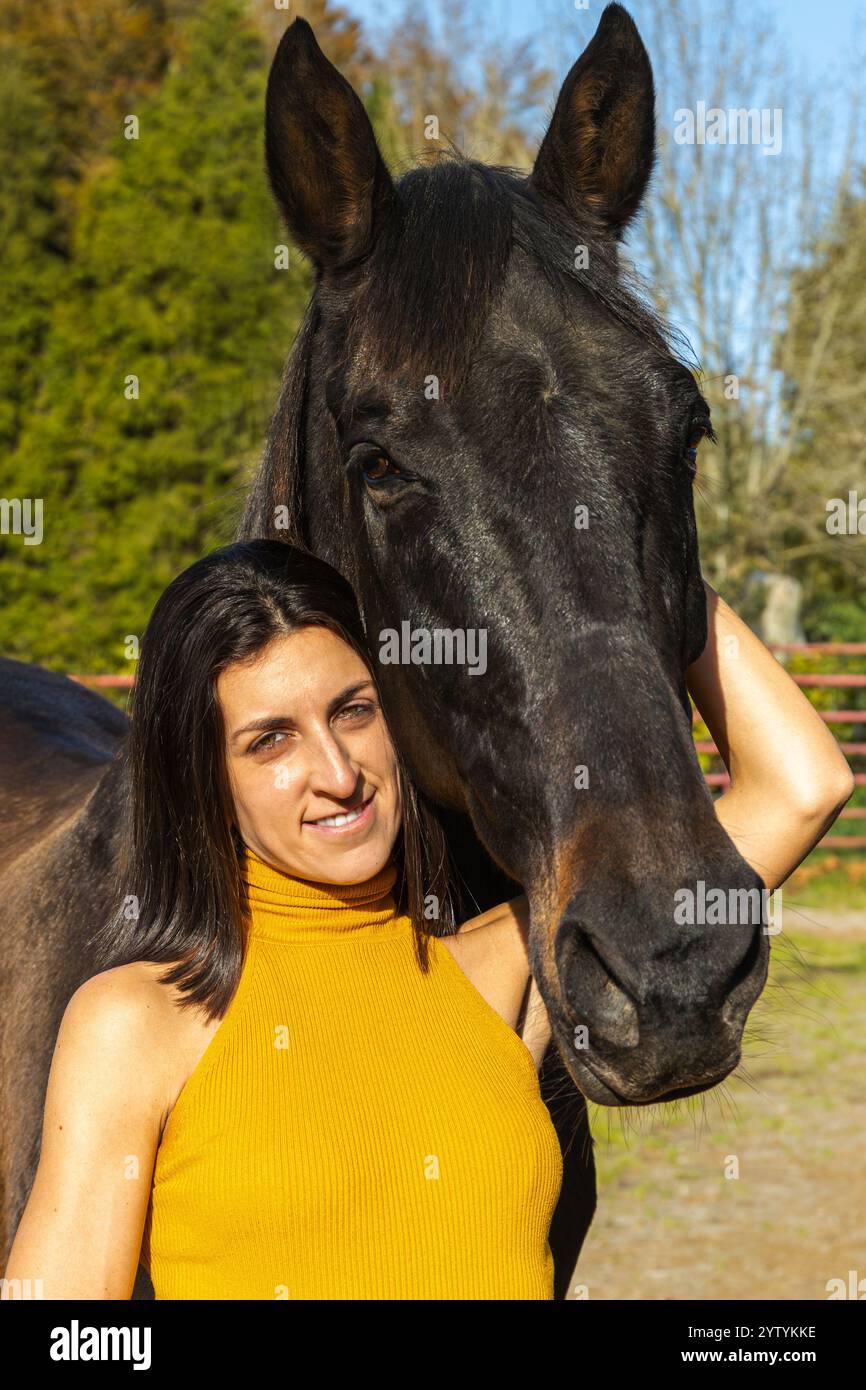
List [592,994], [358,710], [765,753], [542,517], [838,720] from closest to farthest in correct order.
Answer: [592,994]
[542,517]
[358,710]
[765,753]
[838,720]

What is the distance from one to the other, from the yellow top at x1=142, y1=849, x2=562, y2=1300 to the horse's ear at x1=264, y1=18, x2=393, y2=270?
115 centimetres

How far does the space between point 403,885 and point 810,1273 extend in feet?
12.4

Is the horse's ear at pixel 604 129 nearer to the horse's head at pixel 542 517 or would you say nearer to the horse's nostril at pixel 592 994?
the horse's head at pixel 542 517

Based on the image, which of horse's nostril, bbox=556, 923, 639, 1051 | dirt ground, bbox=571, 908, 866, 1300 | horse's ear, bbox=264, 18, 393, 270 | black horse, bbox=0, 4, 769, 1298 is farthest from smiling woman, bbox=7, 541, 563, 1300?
dirt ground, bbox=571, 908, 866, 1300

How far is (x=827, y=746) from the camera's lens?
213 centimetres

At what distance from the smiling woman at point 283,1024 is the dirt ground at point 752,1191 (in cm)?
231

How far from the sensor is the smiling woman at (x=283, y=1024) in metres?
1.66

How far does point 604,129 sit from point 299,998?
5.06 ft

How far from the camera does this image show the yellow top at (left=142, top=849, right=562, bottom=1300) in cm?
167

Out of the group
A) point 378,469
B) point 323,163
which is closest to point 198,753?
point 378,469

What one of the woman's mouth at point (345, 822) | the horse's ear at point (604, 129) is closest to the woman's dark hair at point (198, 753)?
the woman's mouth at point (345, 822)

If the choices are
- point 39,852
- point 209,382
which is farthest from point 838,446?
point 39,852

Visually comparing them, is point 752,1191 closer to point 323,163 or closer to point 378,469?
point 378,469

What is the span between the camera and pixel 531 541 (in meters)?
1.77
